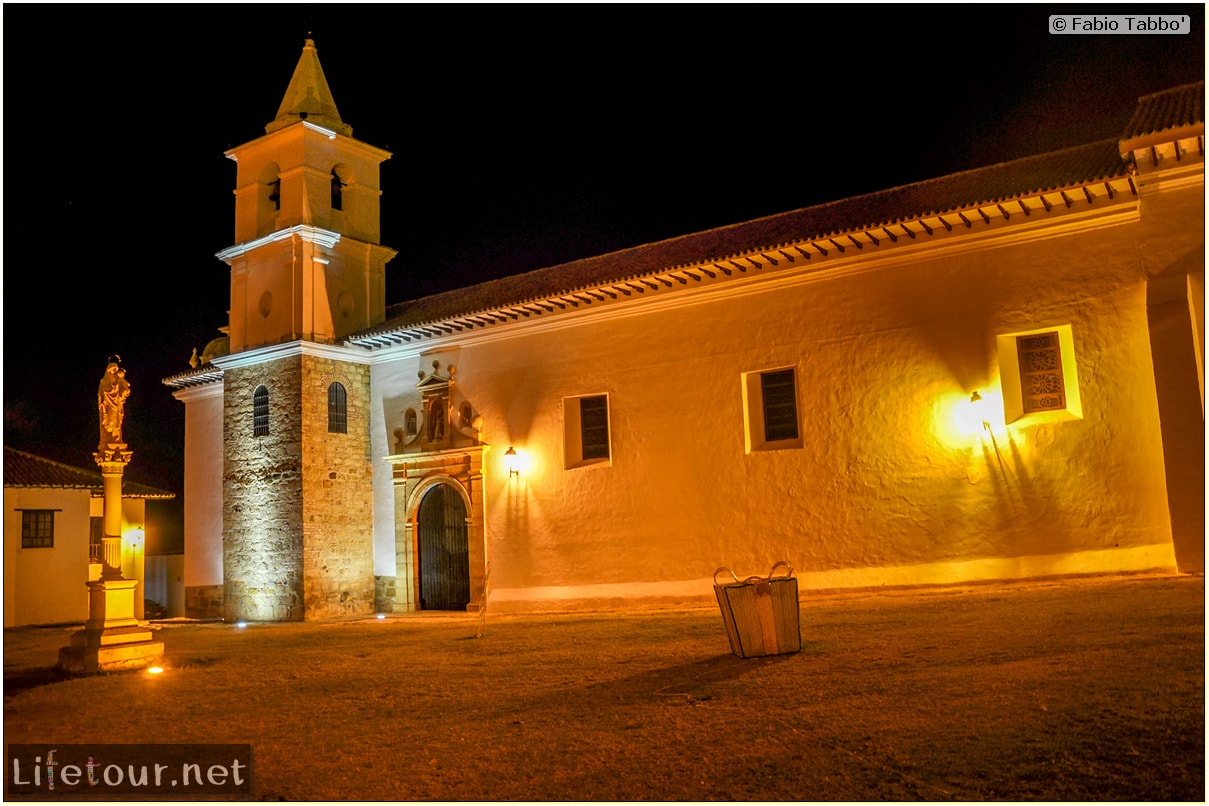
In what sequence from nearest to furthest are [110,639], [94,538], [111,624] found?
[110,639]
[111,624]
[94,538]

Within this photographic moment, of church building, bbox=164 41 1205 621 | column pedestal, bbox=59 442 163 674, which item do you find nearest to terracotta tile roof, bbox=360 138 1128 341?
church building, bbox=164 41 1205 621

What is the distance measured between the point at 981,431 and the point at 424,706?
8568 millimetres

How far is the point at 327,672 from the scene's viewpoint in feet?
34.6

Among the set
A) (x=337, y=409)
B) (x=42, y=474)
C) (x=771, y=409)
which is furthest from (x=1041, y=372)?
(x=42, y=474)

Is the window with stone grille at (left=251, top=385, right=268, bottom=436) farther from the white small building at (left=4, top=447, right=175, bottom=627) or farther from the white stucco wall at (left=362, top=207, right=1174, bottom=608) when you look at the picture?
the white small building at (left=4, top=447, right=175, bottom=627)

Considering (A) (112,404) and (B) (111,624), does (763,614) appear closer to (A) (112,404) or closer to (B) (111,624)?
(B) (111,624)

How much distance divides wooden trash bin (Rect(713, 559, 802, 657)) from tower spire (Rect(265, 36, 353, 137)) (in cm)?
1577

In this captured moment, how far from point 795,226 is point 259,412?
1139cm

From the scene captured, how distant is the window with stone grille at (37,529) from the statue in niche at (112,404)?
14.5 meters

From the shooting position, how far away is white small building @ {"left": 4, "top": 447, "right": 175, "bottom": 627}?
23547 millimetres

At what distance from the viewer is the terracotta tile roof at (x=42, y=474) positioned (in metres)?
23.8

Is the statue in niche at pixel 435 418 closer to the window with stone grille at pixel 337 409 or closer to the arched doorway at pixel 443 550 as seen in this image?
the arched doorway at pixel 443 550

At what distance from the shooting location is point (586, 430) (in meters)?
17.1

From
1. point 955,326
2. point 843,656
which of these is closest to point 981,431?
point 955,326
